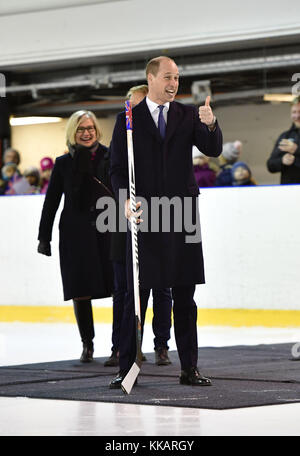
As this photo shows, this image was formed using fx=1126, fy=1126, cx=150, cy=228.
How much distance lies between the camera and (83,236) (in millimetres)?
6691

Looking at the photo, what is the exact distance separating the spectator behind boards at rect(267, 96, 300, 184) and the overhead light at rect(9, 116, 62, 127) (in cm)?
536

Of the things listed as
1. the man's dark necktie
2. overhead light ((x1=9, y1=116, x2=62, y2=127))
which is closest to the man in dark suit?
the man's dark necktie

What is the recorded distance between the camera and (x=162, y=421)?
13.6 feet

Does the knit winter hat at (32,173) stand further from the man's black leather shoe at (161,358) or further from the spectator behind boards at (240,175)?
the man's black leather shoe at (161,358)

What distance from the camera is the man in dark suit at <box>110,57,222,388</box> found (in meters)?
5.06

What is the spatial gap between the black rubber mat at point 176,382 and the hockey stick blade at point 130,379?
0.04 metres

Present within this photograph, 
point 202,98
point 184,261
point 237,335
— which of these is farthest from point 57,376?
point 202,98

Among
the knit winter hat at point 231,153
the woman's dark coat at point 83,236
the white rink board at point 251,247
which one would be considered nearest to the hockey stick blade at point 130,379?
the woman's dark coat at point 83,236

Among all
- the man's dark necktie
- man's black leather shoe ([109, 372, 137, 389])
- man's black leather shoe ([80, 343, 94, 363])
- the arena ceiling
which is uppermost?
the arena ceiling

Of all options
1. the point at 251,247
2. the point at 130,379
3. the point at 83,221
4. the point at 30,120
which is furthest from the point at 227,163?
the point at 130,379

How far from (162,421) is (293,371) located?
5.59 feet

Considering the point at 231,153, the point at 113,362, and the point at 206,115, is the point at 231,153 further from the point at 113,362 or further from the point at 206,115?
the point at 206,115

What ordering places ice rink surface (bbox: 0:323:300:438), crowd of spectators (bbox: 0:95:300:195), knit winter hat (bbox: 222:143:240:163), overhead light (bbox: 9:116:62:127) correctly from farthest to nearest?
1. overhead light (bbox: 9:116:62:127)
2. knit winter hat (bbox: 222:143:240:163)
3. crowd of spectators (bbox: 0:95:300:195)
4. ice rink surface (bbox: 0:323:300:438)

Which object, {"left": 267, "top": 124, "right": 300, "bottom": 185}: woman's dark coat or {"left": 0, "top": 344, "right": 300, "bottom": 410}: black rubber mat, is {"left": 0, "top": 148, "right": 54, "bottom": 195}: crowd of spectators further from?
{"left": 0, "top": 344, "right": 300, "bottom": 410}: black rubber mat
